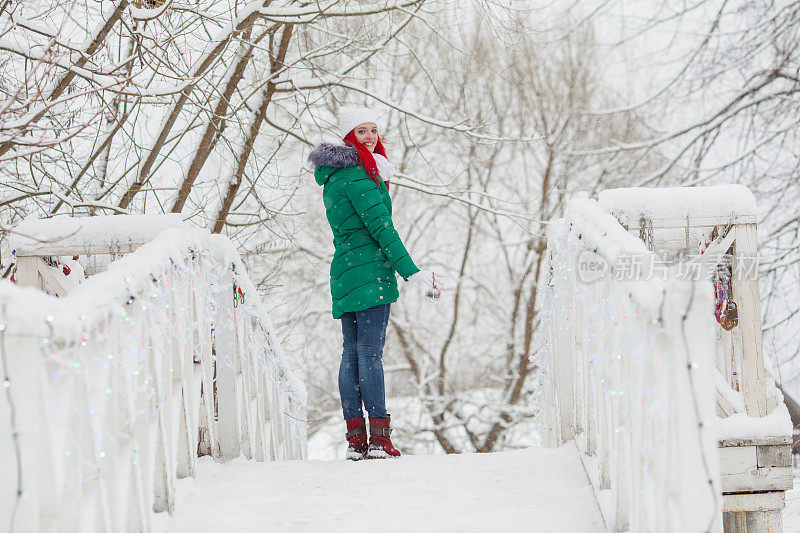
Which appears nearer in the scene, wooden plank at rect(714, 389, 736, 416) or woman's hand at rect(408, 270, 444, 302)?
woman's hand at rect(408, 270, 444, 302)

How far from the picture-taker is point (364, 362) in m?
4.02

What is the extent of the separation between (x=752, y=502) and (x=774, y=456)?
25cm

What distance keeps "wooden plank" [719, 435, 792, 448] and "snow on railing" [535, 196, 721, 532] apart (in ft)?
3.38

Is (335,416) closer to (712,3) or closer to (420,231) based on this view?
(420,231)

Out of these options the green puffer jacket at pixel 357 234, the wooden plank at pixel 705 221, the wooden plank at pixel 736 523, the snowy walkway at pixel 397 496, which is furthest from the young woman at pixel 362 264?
the wooden plank at pixel 736 523

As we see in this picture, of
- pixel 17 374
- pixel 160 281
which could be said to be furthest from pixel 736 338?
pixel 17 374

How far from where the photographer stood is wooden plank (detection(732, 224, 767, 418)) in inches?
164

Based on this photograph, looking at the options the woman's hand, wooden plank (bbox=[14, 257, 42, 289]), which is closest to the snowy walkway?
the woman's hand

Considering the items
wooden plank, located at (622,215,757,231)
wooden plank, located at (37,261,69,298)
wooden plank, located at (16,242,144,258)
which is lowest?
wooden plank, located at (37,261,69,298)

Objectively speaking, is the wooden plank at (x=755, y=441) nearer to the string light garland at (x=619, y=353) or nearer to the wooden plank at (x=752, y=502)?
the wooden plank at (x=752, y=502)

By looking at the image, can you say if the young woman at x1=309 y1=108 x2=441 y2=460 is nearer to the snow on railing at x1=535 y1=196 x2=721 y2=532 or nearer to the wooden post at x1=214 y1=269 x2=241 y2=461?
the wooden post at x1=214 y1=269 x2=241 y2=461

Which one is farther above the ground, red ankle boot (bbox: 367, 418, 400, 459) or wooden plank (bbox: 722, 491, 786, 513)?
red ankle boot (bbox: 367, 418, 400, 459)

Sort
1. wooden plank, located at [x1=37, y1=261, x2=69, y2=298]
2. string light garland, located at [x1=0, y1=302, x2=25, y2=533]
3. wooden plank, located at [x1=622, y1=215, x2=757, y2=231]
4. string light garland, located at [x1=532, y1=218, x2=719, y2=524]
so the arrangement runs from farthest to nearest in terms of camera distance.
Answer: wooden plank, located at [x1=622, y1=215, x2=757, y2=231] → wooden plank, located at [x1=37, y1=261, x2=69, y2=298] → string light garland, located at [x1=532, y1=218, x2=719, y2=524] → string light garland, located at [x1=0, y1=302, x2=25, y2=533]

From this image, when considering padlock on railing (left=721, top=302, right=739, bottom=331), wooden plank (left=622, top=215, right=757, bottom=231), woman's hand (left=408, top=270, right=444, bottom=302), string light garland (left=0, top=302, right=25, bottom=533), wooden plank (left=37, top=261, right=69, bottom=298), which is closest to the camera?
string light garland (left=0, top=302, right=25, bottom=533)
